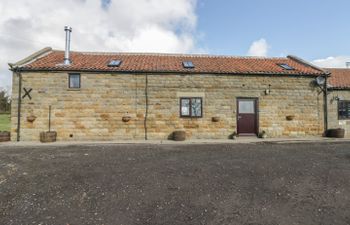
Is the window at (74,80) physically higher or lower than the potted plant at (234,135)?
higher

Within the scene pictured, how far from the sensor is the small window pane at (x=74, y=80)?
1203cm

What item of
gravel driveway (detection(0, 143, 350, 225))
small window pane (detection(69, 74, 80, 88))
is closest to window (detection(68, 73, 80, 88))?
small window pane (detection(69, 74, 80, 88))

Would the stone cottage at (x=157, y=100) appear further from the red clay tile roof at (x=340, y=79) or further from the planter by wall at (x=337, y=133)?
the red clay tile roof at (x=340, y=79)

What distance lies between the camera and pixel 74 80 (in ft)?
39.5

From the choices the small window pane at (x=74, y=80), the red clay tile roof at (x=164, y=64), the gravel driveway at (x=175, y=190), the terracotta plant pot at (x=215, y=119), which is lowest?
the gravel driveway at (x=175, y=190)

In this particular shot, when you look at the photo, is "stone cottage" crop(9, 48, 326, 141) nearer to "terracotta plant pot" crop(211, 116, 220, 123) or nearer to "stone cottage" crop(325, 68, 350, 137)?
"terracotta plant pot" crop(211, 116, 220, 123)

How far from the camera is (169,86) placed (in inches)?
493

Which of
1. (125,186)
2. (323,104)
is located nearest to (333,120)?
(323,104)

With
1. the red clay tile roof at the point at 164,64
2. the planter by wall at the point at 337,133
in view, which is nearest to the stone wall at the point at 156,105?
the red clay tile roof at the point at 164,64

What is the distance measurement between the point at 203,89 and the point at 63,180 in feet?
30.5

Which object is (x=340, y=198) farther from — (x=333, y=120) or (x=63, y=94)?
(x=63, y=94)

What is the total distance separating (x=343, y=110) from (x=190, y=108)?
10.4m

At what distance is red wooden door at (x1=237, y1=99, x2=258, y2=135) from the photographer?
12.8 m

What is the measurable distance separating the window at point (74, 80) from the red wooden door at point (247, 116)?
996cm
